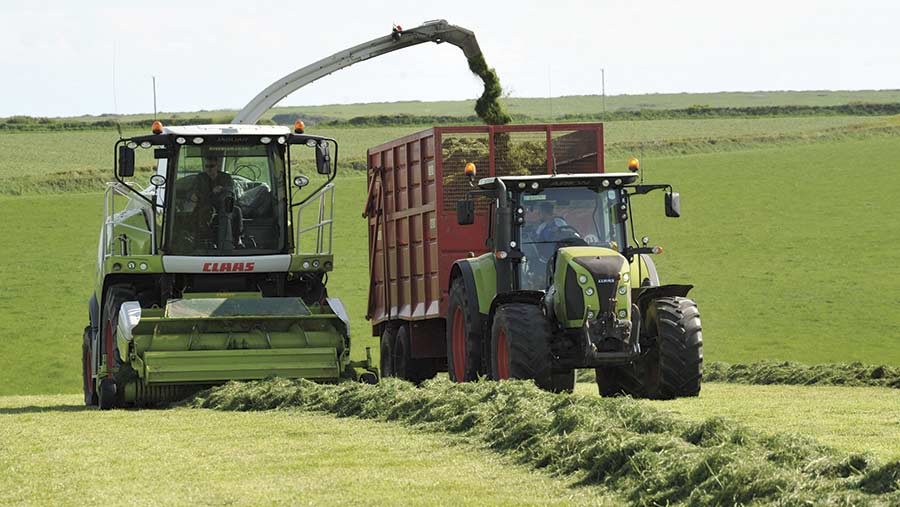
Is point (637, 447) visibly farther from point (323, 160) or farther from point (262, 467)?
point (323, 160)

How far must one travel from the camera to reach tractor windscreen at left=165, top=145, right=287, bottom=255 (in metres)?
15.5

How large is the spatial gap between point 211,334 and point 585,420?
607 centimetres

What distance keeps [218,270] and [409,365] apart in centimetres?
310

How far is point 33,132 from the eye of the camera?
204 feet

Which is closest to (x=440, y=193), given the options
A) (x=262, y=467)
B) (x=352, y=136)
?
(x=262, y=467)

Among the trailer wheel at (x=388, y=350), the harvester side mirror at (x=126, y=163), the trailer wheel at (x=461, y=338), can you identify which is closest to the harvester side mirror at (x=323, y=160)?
the trailer wheel at (x=461, y=338)

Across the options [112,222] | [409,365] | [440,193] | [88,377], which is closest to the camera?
[440,193]

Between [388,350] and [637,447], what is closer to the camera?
[637,447]

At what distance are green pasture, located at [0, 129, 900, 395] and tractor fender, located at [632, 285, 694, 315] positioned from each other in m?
12.7

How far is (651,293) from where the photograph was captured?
13523 mm

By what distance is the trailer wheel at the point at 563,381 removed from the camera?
13.4 m

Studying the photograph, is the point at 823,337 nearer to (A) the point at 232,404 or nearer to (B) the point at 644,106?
(A) the point at 232,404

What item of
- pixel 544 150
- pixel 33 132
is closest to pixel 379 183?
pixel 544 150

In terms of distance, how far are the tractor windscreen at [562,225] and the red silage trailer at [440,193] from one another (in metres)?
1.16
